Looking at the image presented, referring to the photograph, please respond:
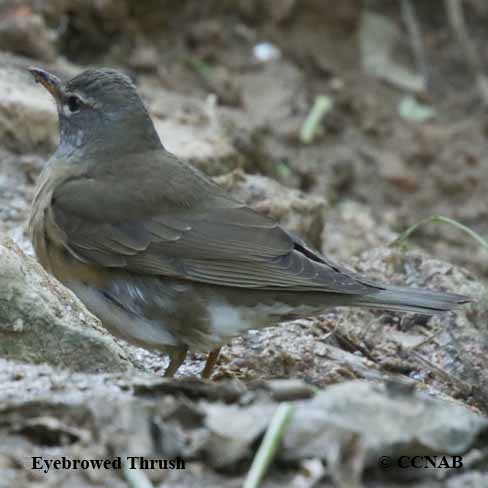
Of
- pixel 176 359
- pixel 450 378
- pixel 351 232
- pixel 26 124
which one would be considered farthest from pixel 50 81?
pixel 351 232

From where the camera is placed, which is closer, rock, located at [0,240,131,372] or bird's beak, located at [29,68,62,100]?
rock, located at [0,240,131,372]

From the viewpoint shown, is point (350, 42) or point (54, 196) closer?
point (54, 196)

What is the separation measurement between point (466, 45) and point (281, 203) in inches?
152

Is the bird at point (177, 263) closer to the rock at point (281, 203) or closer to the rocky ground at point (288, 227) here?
the rocky ground at point (288, 227)

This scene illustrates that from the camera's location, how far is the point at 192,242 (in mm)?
5344

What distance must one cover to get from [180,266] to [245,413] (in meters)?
1.77

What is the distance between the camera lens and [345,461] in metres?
3.30

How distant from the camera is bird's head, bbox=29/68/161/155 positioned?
5934 mm

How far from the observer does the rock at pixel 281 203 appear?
689 centimetres

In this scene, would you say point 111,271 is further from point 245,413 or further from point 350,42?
point 350,42

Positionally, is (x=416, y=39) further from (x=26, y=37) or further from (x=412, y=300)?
(x=412, y=300)

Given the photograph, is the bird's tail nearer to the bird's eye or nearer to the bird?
the bird

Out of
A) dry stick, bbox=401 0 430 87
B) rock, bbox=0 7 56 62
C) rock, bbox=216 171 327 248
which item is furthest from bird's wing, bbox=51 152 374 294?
dry stick, bbox=401 0 430 87

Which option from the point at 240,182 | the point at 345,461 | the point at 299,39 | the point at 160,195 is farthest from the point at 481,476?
the point at 299,39
